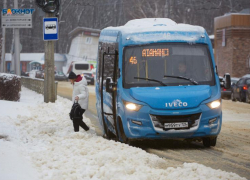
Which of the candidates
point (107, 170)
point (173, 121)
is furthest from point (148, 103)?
point (107, 170)

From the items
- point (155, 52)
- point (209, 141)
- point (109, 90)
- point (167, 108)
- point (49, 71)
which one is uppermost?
point (155, 52)

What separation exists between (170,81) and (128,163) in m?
3.18

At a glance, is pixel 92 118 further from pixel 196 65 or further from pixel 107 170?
pixel 107 170

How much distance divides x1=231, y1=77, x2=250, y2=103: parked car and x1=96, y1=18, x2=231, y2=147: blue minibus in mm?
17344

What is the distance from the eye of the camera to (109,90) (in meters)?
11.8

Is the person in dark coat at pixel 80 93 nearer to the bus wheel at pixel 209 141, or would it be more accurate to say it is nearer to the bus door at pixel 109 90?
the bus door at pixel 109 90

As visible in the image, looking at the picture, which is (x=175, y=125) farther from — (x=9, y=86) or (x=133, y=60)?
(x=9, y=86)

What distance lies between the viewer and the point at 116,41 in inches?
486

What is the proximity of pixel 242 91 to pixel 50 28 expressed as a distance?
40.4 feet

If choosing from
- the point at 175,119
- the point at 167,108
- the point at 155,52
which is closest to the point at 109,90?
the point at 155,52

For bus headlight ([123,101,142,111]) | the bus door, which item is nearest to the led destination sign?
the bus door

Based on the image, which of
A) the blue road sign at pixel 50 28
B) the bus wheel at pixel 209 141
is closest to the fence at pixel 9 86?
the blue road sign at pixel 50 28

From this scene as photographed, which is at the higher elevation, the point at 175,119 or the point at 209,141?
the point at 175,119

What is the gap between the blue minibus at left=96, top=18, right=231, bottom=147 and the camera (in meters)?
10.9
